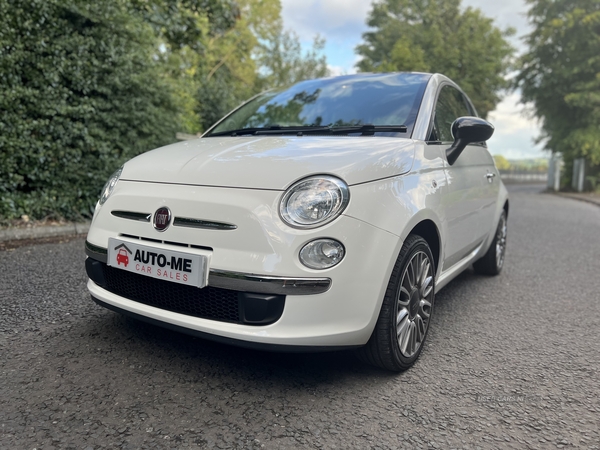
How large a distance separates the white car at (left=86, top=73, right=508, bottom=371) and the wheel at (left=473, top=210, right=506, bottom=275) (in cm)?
175

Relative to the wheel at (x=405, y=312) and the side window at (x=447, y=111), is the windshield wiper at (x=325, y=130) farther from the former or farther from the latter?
the wheel at (x=405, y=312)

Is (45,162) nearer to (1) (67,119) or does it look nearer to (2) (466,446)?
(1) (67,119)

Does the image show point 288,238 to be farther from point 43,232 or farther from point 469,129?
point 43,232

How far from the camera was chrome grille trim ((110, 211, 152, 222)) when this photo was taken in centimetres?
206

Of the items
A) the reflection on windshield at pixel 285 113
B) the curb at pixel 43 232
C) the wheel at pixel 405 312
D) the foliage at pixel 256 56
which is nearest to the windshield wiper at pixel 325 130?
the reflection on windshield at pixel 285 113

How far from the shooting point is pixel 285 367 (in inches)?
87.6

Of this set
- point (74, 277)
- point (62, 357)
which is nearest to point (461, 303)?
point (62, 357)

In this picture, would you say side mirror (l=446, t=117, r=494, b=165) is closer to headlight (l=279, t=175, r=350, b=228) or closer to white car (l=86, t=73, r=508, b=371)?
white car (l=86, t=73, r=508, b=371)

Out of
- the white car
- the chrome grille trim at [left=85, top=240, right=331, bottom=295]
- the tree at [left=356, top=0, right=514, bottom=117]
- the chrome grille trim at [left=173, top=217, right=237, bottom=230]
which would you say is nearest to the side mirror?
the white car

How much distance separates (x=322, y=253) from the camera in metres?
1.84

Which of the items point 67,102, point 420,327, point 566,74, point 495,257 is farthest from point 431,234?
point 566,74

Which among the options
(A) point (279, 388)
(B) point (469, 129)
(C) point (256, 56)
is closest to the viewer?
(A) point (279, 388)

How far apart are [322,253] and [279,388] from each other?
646 mm

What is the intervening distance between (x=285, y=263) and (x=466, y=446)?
0.91m
